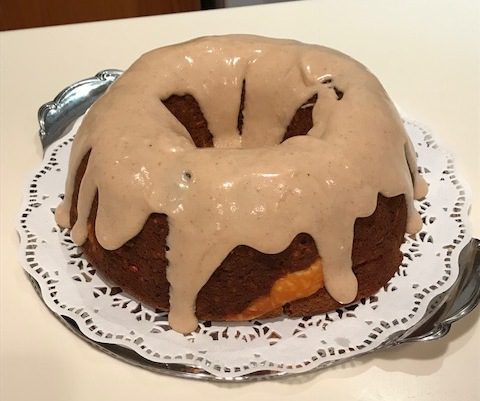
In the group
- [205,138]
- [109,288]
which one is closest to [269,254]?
[109,288]

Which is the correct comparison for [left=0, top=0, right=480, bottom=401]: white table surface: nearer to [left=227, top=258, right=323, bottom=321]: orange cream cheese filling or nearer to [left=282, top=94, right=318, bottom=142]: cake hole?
[left=227, top=258, right=323, bottom=321]: orange cream cheese filling

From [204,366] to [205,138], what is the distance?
1.61 ft

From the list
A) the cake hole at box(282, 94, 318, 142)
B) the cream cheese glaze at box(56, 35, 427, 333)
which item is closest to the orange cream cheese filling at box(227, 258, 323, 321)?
the cream cheese glaze at box(56, 35, 427, 333)

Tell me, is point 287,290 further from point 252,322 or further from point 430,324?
point 430,324

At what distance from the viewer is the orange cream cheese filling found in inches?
44.0

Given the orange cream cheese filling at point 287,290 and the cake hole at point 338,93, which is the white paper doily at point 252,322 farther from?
the cake hole at point 338,93

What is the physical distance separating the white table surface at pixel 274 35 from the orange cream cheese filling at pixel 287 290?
118mm

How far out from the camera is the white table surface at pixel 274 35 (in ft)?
3.49

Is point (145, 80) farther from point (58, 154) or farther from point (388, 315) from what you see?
point (388, 315)

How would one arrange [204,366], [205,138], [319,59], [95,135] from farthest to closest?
[205,138], [319,59], [95,135], [204,366]

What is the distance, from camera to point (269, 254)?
3.54 feet

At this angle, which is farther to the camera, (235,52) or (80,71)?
(80,71)

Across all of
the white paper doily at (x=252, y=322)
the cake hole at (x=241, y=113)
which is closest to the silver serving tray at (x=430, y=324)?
the white paper doily at (x=252, y=322)

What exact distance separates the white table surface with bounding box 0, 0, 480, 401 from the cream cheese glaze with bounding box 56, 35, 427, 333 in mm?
122
